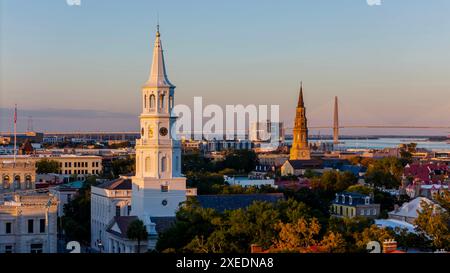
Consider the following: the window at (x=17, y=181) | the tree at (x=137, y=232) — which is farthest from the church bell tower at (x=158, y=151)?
the window at (x=17, y=181)

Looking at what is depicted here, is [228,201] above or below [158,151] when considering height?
below

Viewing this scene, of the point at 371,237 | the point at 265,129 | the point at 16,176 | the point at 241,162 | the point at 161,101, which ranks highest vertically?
the point at 161,101

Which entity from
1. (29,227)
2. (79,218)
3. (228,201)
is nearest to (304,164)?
(79,218)

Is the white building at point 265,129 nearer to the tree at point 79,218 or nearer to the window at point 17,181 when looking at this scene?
the tree at point 79,218

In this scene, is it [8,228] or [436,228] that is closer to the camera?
[436,228]

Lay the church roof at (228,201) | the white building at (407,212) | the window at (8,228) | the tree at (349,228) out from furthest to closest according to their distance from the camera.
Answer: the white building at (407,212) → the church roof at (228,201) → the window at (8,228) → the tree at (349,228)

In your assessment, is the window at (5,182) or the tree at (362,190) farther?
the tree at (362,190)

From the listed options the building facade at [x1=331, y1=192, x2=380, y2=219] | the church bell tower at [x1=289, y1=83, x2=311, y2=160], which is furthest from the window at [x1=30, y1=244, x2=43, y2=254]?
the church bell tower at [x1=289, y1=83, x2=311, y2=160]

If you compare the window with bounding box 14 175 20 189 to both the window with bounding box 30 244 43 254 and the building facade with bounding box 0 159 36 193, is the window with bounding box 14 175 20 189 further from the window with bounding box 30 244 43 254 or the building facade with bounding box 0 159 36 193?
the window with bounding box 30 244 43 254

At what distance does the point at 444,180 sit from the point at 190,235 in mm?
64009

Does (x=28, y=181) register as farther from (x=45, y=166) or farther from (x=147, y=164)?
(x=45, y=166)

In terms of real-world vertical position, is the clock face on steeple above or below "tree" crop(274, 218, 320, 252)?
above
